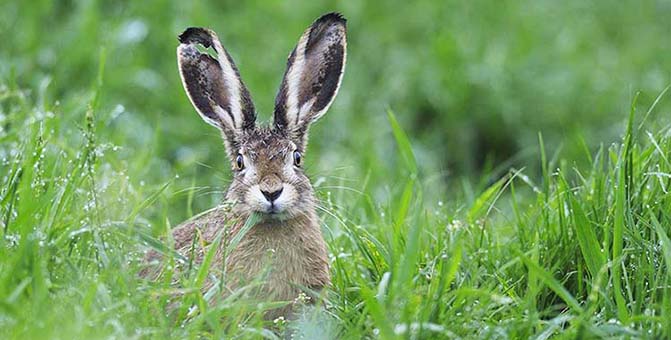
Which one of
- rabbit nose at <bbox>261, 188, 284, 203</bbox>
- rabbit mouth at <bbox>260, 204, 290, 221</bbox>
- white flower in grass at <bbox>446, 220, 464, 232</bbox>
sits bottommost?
white flower in grass at <bbox>446, 220, 464, 232</bbox>

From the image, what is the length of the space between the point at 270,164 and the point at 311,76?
1.77 ft

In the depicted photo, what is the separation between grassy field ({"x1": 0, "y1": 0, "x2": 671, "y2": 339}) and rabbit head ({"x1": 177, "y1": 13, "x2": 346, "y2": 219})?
267 mm

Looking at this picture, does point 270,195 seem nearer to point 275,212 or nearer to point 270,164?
point 275,212

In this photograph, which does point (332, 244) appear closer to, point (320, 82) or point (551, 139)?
point (320, 82)

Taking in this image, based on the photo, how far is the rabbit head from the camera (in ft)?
16.6

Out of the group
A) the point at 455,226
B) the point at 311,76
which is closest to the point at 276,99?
the point at 311,76

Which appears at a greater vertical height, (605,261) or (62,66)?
(62,66)

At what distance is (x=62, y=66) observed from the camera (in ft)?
24.8

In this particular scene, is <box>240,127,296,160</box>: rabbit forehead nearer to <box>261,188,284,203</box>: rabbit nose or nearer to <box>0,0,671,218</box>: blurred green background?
<box>261,188,284,203</box>: rabbit nose

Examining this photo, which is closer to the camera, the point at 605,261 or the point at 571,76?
the point at 605,261

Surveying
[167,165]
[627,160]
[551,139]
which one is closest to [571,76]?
[551,139]

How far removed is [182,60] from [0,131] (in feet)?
3.01

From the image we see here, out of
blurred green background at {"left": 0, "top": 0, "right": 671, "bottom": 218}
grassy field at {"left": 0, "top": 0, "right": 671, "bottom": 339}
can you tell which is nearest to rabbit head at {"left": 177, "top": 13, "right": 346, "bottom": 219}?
grassy field at {"left": 0, "top": 0, "right": 671, "bottom": 339}

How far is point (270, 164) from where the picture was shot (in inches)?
196
